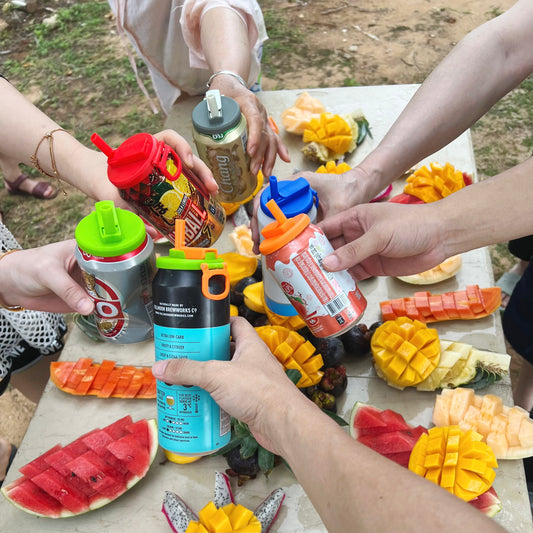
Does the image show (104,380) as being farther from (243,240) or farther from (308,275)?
(308,275)

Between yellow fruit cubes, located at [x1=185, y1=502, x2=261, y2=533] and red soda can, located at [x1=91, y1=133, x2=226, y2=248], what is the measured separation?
733 millimetres

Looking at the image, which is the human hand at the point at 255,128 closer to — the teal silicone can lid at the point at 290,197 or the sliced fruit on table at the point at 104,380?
the teal silicone can lid at the point at 290,197

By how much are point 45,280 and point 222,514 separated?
774 millimetres

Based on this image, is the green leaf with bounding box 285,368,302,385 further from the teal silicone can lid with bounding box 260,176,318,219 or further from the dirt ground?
the dirt ground

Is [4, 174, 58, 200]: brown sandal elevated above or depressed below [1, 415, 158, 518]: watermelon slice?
below

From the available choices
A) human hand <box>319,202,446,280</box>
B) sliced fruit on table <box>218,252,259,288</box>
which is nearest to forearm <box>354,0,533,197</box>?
human hand <box>319,202,446,280</box>

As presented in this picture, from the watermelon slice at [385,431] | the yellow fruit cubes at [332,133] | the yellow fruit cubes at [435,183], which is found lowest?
the watermelon slice at [385,431]

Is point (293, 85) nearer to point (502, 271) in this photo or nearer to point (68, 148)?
point (502, 271)

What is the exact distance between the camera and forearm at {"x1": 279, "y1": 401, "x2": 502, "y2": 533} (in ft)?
2.65

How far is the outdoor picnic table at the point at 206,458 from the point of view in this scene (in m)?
1.42

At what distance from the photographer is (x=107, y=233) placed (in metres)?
1.10

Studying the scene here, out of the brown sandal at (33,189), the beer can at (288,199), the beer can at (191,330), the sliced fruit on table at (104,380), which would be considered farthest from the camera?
the brown sandal at (33,189)

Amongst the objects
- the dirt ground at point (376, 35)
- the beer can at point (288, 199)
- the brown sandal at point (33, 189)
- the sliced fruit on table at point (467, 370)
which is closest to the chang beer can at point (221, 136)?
the beer can at point (288, 199)

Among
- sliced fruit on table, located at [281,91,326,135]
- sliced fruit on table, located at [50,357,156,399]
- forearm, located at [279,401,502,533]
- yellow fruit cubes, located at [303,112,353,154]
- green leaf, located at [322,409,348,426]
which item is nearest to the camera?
forearm, located at [279,401,502,533]
